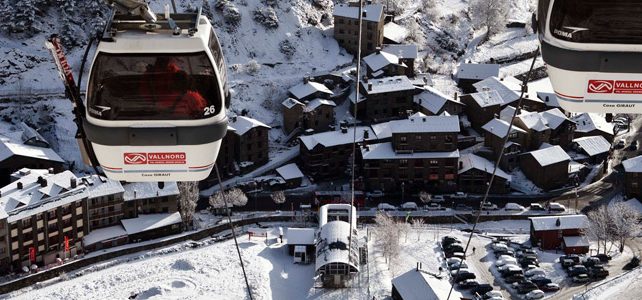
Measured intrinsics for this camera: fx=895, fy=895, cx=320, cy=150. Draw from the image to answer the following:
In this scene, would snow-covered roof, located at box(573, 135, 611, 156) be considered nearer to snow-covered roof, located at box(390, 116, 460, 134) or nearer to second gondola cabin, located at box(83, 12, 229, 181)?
snow-covered roof, located at box(390, 116, 460, 134)

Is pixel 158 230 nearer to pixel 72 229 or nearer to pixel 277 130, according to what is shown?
pixel 72 229

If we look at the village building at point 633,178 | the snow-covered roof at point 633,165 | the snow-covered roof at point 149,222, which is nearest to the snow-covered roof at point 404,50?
the snow-covered roof at point 633,165

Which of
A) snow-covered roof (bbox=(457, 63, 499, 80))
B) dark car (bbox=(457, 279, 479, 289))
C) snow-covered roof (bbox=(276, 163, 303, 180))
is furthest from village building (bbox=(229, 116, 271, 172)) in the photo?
dark car (bbox=(457, 279, 479, 289))

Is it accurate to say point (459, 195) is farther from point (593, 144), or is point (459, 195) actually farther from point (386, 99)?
point (593, 144)

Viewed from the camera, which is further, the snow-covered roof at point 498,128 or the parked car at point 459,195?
the snow-covered roof at point 498,128

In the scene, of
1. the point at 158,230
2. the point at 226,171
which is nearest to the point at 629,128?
the point at 226,171

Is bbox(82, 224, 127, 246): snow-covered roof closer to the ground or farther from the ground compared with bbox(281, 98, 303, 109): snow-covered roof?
closer to the ground

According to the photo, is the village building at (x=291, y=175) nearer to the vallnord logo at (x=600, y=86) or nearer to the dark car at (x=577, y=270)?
the dark car at (x=577, y=270)
